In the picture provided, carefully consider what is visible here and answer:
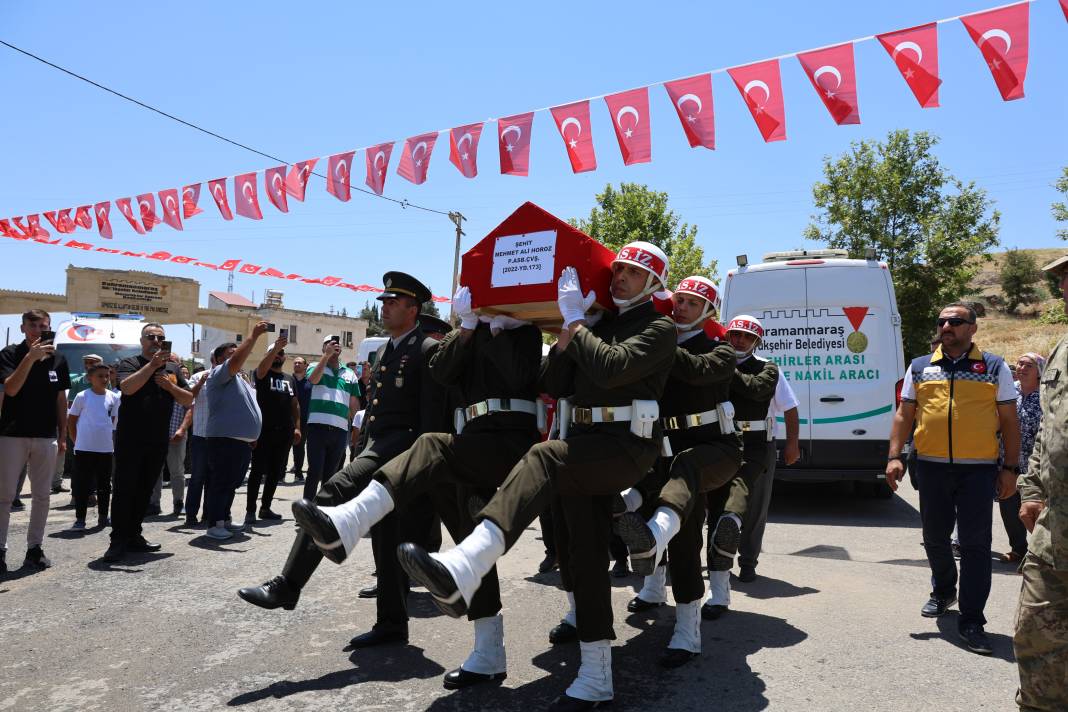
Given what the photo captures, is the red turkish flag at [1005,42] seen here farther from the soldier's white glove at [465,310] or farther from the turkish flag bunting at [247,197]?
the turkish flag bunting at [247,197]

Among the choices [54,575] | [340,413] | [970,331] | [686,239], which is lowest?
[54,575]

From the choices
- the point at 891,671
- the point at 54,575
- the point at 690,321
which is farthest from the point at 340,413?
the point at 891,671

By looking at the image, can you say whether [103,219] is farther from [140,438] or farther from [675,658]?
[675,658]

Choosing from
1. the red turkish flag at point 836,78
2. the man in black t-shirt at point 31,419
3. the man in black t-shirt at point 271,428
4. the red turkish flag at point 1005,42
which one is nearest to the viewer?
the man in black t-shirt at point 31,419

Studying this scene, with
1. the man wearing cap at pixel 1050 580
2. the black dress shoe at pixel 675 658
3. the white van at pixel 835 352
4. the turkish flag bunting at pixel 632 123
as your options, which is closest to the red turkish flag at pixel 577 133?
the turkish flag bunting at pixel 632 123

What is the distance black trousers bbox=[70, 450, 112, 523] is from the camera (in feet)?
26.6

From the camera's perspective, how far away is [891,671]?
3938 millimetres

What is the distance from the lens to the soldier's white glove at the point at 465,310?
405 centimetres

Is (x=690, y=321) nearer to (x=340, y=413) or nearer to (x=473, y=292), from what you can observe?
(x=473, y=292)

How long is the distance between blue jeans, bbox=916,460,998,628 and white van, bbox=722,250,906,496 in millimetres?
3899

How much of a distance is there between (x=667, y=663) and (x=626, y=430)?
1344 mm

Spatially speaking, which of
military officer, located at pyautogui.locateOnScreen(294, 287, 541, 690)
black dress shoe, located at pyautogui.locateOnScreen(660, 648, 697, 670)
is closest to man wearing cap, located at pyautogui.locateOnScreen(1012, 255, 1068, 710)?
black dress shoe, located at pyautogui.locateOnScreen(660, 648, 697, 670)

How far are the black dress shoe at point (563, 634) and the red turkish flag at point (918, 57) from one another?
558cm

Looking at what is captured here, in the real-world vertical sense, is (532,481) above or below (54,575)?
above
